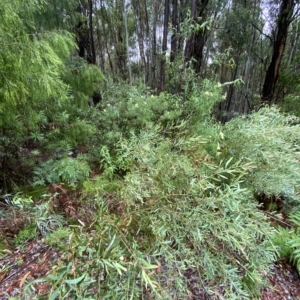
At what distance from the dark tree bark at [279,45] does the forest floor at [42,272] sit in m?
4.37

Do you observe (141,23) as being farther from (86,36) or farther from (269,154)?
(269,154)

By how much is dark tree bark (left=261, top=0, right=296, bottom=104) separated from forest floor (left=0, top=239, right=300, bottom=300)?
437cm

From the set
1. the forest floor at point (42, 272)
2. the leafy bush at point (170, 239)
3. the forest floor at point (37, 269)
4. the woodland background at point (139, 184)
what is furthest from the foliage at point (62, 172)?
the leafy bush at point (170, 239)

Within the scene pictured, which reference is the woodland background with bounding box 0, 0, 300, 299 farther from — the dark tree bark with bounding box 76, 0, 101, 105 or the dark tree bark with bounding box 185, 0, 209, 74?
the dark tree bark with bounding box 76, 0, 101, 105

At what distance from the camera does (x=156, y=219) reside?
3.26ft

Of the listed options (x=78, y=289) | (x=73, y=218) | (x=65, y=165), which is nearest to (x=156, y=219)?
(x=78, y=289)

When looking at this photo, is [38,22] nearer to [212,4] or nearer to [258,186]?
[258,186]

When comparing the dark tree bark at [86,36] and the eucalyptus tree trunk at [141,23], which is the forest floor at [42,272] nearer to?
the dark tree bark at [86,36]

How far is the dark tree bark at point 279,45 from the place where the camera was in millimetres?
4734

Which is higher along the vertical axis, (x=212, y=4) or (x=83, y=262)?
(x=212, y=4)

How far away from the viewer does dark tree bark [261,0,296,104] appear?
473 cm

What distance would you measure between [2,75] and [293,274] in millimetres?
2408

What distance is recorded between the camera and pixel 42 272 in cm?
124

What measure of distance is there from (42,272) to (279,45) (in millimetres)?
6287
